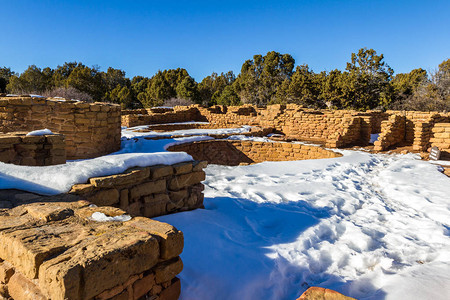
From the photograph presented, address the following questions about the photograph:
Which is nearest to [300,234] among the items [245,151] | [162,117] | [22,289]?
[22,289]

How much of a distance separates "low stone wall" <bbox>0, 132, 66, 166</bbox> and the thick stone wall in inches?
124

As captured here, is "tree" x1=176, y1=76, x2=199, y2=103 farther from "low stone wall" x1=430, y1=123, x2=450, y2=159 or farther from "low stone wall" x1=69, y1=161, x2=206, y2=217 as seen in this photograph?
"low stone wall" x1=69, y1=161, x2=206, y2=217

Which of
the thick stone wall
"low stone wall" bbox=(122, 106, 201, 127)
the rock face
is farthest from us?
"low stone wall" bbox=(122, 106, 201, 127)

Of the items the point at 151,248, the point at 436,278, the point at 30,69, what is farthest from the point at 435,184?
the point at 30,69

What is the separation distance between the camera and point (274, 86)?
1709 inches

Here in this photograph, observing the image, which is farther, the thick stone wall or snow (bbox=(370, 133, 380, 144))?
snow (bbox=(370, 133, 380, 144))

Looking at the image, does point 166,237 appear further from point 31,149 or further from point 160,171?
point 31,149

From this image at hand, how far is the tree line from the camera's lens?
27.8 m

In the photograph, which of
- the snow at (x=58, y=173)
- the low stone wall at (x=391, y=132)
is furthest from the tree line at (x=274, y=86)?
the snow at (x=58, y=173)

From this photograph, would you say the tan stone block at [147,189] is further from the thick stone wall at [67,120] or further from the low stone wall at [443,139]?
the low stone wall at [443,139]

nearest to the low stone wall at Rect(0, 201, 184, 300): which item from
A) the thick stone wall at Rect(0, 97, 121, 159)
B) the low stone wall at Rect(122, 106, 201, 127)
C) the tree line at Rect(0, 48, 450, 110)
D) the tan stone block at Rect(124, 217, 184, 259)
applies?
the tan stone block at Rect(124, 217, 184, 259)

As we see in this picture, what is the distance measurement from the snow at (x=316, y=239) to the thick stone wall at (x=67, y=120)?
4746 mm

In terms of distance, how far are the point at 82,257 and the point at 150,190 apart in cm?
207

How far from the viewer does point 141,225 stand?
2422 millimetres
